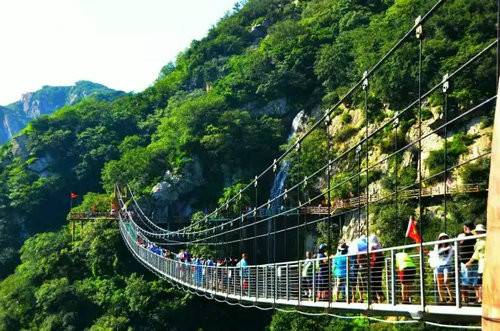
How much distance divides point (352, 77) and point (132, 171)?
13956 mm

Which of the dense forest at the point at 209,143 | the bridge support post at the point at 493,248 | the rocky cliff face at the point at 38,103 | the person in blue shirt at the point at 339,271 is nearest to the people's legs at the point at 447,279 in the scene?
the person in blue shirt at the point at 339,271

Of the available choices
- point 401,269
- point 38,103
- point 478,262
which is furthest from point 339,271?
point 38,103

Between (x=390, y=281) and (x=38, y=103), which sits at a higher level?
(x=38, y=103)

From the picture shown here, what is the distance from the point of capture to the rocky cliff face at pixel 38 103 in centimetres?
16100

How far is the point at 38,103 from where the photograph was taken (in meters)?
167

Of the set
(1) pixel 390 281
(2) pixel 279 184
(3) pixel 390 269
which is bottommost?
(1) pixel 390 281

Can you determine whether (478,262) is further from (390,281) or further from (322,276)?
(322,276)

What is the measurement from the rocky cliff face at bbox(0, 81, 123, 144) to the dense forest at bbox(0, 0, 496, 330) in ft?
355

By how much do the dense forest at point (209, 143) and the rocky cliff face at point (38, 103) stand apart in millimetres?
108337

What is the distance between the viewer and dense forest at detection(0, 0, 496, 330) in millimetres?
25125

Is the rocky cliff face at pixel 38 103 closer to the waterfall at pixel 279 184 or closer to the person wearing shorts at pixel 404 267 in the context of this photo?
the waterfall at pixel 279 184

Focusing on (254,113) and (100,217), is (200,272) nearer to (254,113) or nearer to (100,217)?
(100,217)

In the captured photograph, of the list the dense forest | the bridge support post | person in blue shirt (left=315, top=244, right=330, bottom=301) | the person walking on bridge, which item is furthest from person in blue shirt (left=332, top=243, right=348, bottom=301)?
the dense forest

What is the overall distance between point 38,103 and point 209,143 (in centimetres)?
14055
